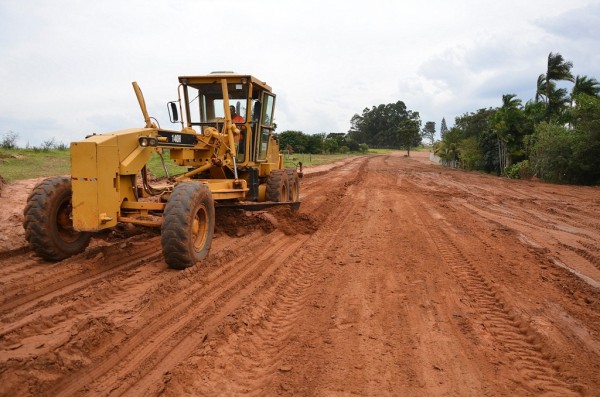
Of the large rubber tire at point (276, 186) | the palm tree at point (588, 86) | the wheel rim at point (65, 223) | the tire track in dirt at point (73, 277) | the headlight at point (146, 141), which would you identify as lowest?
the tire track in dirt at point (73, 277)

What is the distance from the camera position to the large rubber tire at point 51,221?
5.65 m

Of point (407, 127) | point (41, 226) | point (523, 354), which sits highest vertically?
point (407, 127)

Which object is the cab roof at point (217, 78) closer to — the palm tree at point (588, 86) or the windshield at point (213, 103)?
the windshield at point (213, 103)

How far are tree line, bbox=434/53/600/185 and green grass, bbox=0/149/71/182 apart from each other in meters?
23.3

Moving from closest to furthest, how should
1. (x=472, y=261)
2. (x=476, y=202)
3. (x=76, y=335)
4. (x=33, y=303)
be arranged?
1. (x=76, y=335)
2. (x=33, y=303)
3. (x=472, y=261)
4. (x=476, y=202)

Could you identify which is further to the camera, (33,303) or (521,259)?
(521,259)

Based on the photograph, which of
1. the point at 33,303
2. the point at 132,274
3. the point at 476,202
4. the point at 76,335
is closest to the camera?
the point at 76,335

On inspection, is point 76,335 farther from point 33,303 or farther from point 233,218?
point 233,218

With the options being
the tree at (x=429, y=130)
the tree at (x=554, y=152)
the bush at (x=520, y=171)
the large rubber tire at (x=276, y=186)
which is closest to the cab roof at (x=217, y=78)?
the large rubber tire at (x=276, y=186)

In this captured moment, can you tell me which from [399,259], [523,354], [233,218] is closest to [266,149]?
[233,218]

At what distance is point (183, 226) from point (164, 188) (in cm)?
186

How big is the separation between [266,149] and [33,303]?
5.98 m

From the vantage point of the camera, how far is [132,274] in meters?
5.51

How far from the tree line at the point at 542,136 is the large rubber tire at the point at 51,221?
23948 millimetres
